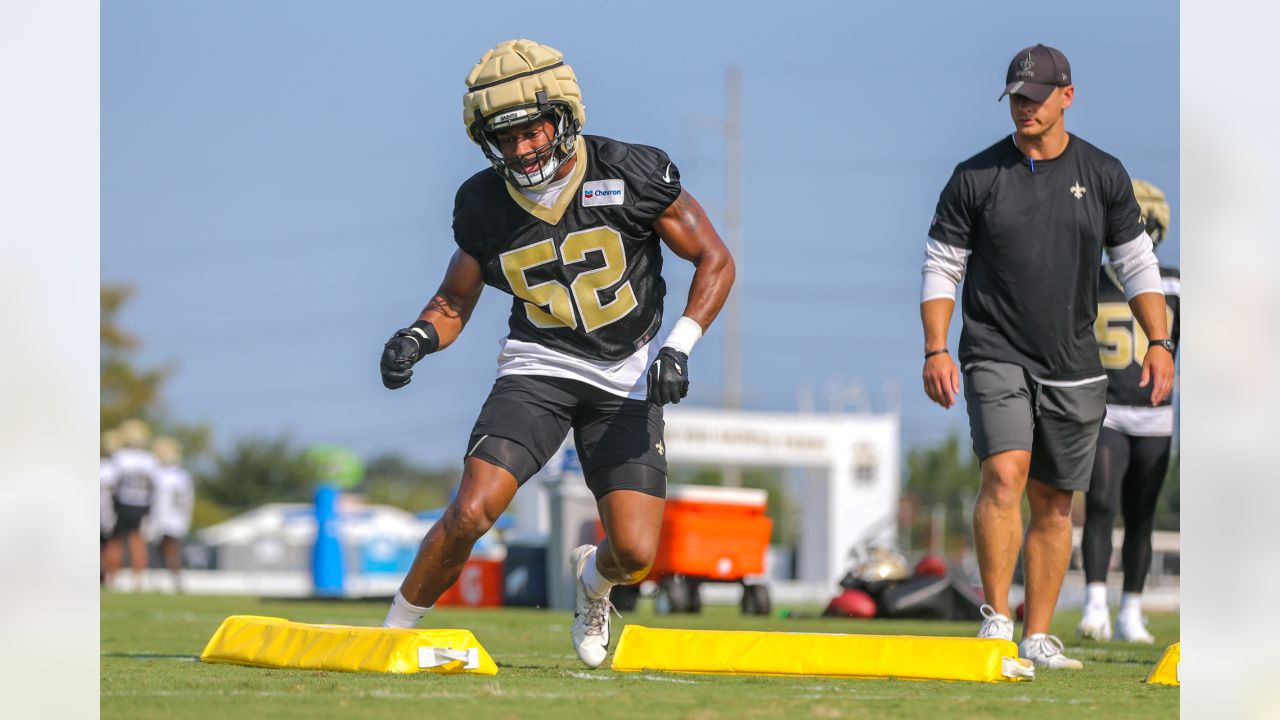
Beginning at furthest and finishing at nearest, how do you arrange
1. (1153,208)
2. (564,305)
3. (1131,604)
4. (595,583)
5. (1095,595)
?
(1131,604) → (1095,595) → (1153,208) → (595,583) → (564,305)

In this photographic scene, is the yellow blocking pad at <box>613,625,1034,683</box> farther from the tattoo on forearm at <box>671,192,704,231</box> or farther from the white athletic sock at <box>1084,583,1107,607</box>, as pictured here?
the white athletic sock at <box>1084,583,1107,607</box>

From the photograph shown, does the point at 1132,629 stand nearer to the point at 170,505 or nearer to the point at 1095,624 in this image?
the point at 1095,624

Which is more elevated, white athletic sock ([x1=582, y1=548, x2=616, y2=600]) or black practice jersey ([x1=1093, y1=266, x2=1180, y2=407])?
black practice jersey ([x1=1093, y1=266, x2=1180, y2=407])

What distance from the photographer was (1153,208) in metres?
9.30

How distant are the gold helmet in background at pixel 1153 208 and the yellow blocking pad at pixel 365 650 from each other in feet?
16.9

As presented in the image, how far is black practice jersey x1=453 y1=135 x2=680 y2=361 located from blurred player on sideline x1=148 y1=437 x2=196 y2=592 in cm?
1802

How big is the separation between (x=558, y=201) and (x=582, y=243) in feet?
0.60

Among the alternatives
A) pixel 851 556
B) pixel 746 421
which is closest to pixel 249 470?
pixel 746 421

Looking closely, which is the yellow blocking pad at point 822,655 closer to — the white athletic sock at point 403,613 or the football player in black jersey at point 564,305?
the football player in black jersey at point 564,305

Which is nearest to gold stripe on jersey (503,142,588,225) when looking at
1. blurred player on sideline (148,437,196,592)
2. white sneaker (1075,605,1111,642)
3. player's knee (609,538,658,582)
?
player's knee (609,538,658,582)

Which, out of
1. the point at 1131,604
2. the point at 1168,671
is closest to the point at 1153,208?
the point at 1131,604

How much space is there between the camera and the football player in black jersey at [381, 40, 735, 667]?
20.1 ft
